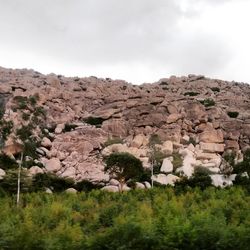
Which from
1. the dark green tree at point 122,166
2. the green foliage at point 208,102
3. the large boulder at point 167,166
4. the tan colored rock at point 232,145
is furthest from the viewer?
the green foliage at point 208,102

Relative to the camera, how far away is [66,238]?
543 inches

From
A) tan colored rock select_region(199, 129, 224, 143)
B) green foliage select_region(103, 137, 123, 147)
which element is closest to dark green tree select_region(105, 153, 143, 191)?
green foliage select_region(103, 137, 123, 147)

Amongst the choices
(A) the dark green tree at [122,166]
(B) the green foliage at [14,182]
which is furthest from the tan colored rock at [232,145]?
(B) the green foliage at [14,182]

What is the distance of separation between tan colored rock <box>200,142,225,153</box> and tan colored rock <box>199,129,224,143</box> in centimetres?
95

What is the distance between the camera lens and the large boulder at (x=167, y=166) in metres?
57.8

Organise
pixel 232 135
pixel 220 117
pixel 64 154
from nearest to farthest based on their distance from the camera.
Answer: pixel 64 154, pixel 232 135, pixel 220 117

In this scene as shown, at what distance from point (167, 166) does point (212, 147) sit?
978 centimetres

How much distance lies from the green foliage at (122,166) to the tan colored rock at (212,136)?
60.2ft

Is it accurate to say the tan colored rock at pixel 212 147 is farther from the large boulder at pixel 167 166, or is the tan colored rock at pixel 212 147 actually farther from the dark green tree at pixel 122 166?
the dark green tree at pixel 122 166

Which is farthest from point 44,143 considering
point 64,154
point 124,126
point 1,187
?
point 1,187

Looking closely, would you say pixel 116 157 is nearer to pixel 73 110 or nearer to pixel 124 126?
pixel 124 126

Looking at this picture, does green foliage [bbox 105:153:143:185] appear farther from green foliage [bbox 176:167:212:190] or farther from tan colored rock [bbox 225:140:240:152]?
tan colored rock [bbox 225:140:240:152]

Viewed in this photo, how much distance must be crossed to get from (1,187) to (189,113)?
3625 centimetres

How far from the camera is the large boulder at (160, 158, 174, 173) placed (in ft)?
190
